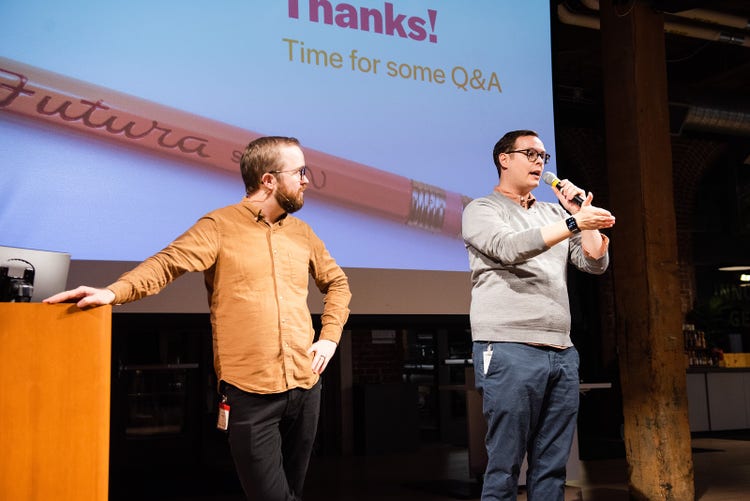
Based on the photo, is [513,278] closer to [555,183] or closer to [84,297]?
[555,183]

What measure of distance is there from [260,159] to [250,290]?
36cm

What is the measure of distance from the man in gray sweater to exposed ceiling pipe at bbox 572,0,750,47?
4.22 metres

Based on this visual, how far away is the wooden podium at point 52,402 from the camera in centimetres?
163

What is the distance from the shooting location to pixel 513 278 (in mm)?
2264

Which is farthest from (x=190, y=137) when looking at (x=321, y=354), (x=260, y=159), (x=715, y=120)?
(x=715, y=120)

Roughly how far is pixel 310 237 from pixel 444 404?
585cm

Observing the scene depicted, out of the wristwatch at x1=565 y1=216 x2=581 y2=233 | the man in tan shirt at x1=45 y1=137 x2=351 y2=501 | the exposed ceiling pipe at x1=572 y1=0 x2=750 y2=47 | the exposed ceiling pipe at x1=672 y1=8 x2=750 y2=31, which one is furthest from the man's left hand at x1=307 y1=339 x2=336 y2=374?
the exposed ceiling pipe at x1=672 y1=8 x2=750 y2=31

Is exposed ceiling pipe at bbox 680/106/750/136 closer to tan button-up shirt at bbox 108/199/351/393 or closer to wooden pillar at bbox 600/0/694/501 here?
wooden pillar at bbox 600/0/694/501

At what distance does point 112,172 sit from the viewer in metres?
3.37

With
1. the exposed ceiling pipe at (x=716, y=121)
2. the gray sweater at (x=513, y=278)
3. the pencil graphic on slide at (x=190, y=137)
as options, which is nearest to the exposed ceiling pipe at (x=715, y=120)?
the exposed ceiling pipe at (x=716, y=121)

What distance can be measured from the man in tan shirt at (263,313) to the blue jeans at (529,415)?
1.61 ft

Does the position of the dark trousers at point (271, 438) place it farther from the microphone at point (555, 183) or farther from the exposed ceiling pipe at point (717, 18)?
the exposed ceiling pipe at point (717, 18)

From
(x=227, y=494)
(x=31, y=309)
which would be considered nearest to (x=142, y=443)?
(x=227, y=494)

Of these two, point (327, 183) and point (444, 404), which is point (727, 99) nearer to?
point (444, 404)
